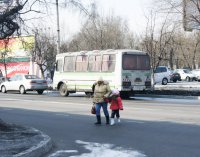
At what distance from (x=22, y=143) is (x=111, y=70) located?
56.2 ft

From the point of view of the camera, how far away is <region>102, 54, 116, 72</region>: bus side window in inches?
1068

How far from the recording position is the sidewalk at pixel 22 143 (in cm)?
914

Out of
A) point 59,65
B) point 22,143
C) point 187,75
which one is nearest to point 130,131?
point 22,143

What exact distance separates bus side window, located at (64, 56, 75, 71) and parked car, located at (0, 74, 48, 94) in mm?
5634

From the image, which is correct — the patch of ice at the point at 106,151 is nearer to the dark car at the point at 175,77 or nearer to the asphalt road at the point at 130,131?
the asphalt road at the point at 130,131

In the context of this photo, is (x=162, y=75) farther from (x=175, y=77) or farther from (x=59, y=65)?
(x=59, y=65)

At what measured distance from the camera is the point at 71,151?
10.0 meters

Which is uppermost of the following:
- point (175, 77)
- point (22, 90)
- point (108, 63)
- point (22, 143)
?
point (108, 63)

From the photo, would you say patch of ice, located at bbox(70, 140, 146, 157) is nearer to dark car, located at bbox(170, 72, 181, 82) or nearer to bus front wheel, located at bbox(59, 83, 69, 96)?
bus front wheel, located at bbox(59, 83, 69, 96)

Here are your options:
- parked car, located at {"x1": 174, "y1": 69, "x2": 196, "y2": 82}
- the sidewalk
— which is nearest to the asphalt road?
the sidewalk

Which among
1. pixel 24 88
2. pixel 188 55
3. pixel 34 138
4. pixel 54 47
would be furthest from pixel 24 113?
pixel 188 55

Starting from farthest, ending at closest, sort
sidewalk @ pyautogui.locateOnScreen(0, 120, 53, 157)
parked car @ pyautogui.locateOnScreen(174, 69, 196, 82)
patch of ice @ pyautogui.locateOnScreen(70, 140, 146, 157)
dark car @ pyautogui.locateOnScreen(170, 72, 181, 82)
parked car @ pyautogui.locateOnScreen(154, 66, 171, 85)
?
1. parked car @ pyautogui.locateOnScreen(174, 69, 196, 82)
2. dark car @ pyautogui.locateOnScreen(170, 72, 181, 82)
3. parked car @ pyautogui.locateOnScreen(154, 66, 171, 85)
4. patch of ice @ pyautogui.locateOnScreen(70, 140, 146, 157)
5. sidewalk @ pyautogui.locateOnScreen(0, 120, 53, 157)

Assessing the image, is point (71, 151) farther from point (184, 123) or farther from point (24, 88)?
point (24, 88)

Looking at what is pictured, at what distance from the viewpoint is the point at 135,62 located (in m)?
27.3
